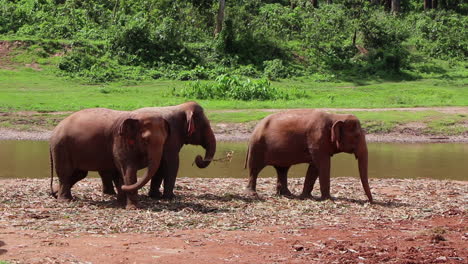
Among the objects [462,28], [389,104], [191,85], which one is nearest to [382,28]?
[462,28]

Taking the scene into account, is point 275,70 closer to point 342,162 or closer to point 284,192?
point 342,162

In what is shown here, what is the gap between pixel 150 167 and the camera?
1340 centimetres

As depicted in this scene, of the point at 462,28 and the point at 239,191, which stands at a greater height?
the point at 462,28

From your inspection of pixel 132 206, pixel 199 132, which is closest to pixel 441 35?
pixel 199 132

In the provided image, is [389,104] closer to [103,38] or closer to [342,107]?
[342,107]

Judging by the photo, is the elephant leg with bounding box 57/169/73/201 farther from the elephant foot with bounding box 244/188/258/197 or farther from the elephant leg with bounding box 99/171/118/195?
the elephant foot with bounding box 244/188/258/197

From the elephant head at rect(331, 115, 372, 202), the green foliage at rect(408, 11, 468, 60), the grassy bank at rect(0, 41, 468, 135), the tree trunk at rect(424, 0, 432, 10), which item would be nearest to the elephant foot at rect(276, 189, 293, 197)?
the elephant head at rect(331, 115, 372, 202)

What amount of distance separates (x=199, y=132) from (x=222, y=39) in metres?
26.6

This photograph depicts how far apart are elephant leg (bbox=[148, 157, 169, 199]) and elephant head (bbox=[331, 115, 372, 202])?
305 centimetres

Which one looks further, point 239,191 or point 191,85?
point 191,85

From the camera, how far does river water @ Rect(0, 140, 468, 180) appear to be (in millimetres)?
21141

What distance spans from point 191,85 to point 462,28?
20331 millimetres

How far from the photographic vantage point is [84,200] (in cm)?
1453

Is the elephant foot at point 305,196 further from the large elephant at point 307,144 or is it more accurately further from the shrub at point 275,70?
the shrub at point 275,70
